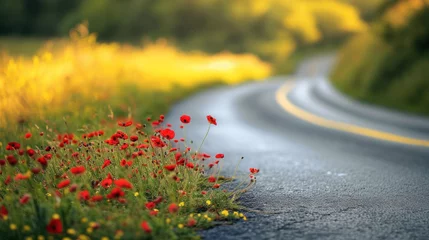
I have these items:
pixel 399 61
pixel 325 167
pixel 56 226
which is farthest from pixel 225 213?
pixel 399 61

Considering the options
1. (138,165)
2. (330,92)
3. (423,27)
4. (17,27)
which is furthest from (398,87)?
(17,27)

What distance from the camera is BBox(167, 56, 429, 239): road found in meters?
4.00

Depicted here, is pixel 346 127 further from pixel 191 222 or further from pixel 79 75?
pixel 191 222

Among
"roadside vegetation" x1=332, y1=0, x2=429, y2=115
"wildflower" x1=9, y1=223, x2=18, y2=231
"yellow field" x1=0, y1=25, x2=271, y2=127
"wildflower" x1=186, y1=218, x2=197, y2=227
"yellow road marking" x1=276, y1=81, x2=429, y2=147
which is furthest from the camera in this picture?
"roadside vegetation" x1=332, y1=0, x2=429, y2=115

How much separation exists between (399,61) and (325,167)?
25.3ft

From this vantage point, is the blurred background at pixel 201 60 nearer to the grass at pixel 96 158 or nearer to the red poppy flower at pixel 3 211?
the grass at pixel 96 158

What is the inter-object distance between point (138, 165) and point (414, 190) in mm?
2805

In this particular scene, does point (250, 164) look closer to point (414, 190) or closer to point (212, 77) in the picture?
point (414, 190)

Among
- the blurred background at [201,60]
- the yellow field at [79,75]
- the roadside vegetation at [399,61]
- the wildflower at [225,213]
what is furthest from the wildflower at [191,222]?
the roadside vegetation at [399,61]

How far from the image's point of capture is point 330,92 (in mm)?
16016

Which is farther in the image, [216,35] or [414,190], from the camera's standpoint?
[216,35]

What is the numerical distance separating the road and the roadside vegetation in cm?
79

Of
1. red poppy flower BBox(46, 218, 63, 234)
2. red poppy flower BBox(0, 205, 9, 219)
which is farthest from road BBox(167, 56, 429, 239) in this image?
red poppy flower BBox(0, 205, 9, 219)

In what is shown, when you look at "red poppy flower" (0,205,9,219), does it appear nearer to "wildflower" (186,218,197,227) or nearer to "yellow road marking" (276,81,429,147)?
"wildflower" (186,218,197,227)
